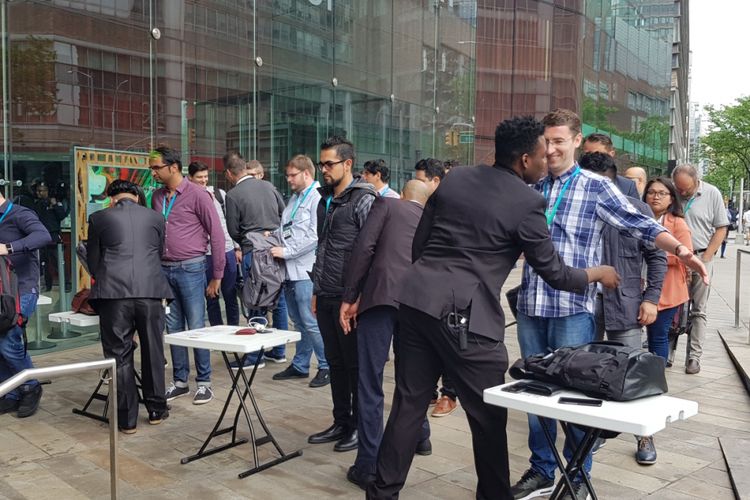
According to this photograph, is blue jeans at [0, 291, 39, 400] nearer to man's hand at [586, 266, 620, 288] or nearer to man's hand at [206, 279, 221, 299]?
man's hand at [206, 279, 221, 299]

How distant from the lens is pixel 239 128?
10.0 metres

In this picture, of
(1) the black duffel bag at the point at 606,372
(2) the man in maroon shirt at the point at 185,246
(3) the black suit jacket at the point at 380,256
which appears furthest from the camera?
(2) the man in maroon shirt at the point at 185,246

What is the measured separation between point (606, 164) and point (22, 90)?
6.28 metres

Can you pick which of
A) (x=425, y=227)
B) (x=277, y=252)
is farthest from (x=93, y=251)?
(x=425, y=227)

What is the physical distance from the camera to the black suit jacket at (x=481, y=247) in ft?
9.71

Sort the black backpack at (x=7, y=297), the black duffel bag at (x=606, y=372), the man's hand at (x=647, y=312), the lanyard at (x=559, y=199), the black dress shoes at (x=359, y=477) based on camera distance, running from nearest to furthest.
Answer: the black duffel bag at (x=606, y=372) → the lanyard at (x=559, y=199) → the black dress shoes at (x=359, y=477) → the man's hand at (x=647, y=312) → the black backpack at (x=7, y=297)

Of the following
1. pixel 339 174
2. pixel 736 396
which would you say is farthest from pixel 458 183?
pixel 736 396

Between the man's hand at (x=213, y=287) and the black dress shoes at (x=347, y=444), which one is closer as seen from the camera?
the black dress shoes at (x=347, y=444)

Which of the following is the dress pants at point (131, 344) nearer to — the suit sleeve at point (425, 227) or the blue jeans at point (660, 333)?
the suit sleeve at point (425, 227)

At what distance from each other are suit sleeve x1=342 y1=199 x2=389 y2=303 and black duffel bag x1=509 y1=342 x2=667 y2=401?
1.47 m

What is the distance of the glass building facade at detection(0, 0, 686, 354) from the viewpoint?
25.7 feet

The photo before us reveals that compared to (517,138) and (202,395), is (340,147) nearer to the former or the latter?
(517,138)

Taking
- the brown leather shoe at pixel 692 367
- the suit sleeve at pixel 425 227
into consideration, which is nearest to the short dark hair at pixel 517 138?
the suit sleeve at pixel 425 227

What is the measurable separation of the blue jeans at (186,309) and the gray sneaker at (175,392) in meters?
0.04
